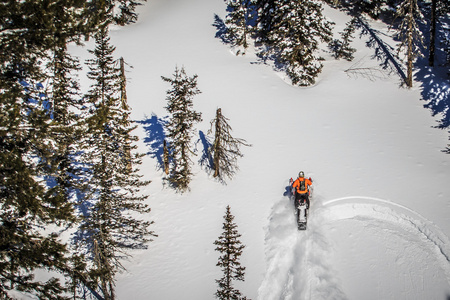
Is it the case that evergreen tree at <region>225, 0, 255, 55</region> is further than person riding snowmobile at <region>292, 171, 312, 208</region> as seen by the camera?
Yes

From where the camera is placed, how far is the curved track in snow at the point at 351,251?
41.6 feet

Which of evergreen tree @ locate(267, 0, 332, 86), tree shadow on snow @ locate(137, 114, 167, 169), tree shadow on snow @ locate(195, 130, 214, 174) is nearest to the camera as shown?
tree shadow on snow @ locate(195, 130, 214, 174)

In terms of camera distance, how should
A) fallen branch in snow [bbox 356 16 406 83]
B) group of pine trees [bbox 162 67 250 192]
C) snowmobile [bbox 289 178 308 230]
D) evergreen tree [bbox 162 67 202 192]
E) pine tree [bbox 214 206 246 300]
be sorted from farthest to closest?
fallen branch in snow [bbox 356 16 406 83], group of pine trees [bbox 162 67 250 192], evergreen tree [bbox 162 67 202 192], snowmobile [bbox 289 178 308 230], pine tree [bbox 214 206 246 300]

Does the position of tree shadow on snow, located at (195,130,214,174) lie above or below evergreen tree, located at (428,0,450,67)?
below

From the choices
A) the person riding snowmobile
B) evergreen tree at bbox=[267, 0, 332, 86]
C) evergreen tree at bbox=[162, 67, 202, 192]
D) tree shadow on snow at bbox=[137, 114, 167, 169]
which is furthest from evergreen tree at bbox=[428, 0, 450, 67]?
tree shadow on snow at bbox=[137, 114, 167, 169]

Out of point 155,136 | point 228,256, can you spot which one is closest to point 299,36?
point 155,136

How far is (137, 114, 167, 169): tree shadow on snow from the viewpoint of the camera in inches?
943

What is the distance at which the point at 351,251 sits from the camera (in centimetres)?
1434

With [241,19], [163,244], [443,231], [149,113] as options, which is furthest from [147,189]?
[241,19]

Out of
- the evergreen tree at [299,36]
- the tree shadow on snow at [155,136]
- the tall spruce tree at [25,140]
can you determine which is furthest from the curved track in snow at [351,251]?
the evergreen tree at [299,36]

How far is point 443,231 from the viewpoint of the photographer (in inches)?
556

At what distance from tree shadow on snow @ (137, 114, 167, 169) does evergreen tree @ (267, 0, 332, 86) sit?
1270 cm

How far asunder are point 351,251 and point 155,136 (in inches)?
668

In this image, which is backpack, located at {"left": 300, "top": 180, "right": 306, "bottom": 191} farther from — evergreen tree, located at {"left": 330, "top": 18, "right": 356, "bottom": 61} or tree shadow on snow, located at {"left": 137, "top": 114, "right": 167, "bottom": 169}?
evergreen tree, located at {"left": 330, "top": 18, "right": 356, "bottom": 61}
